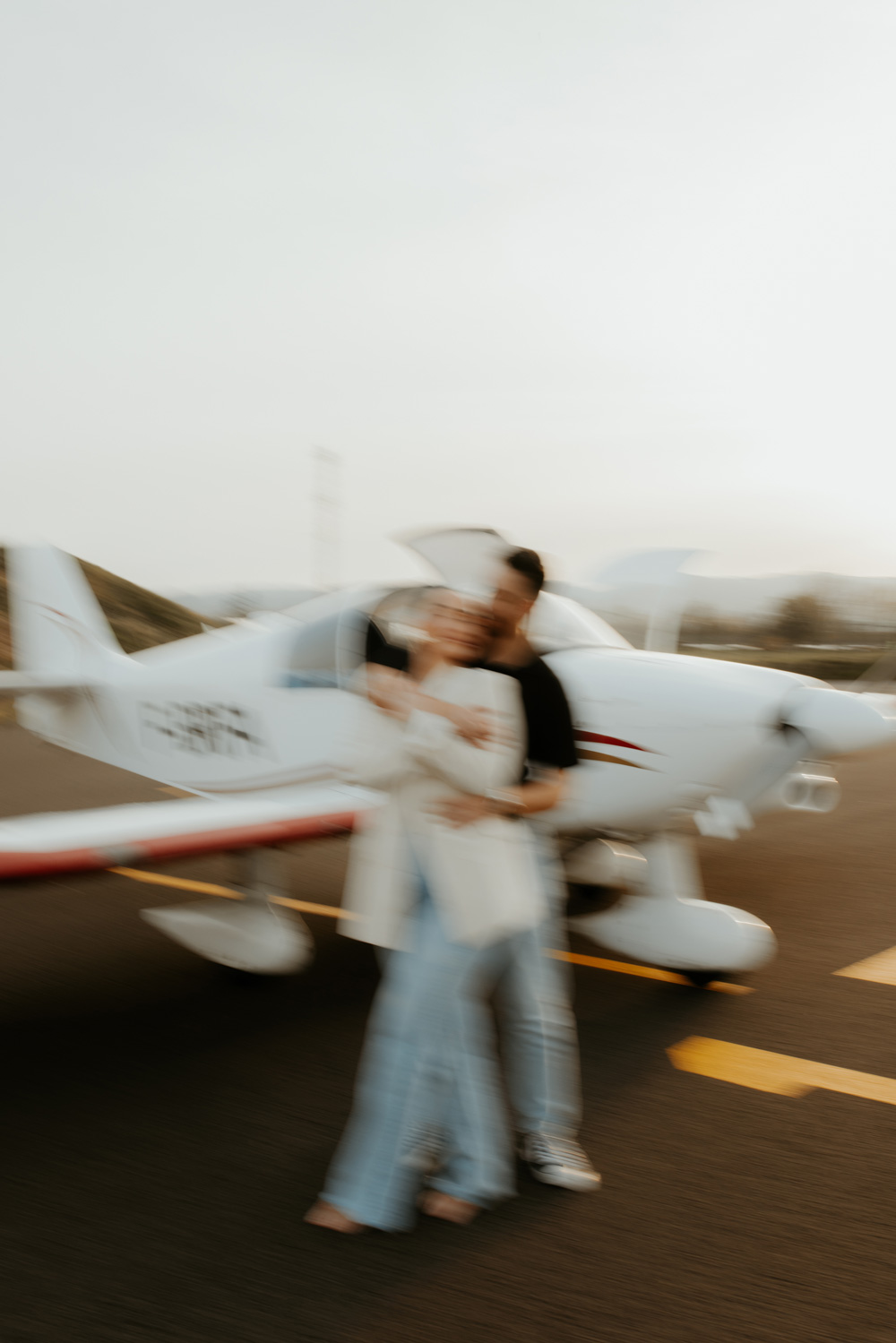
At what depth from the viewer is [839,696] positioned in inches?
138

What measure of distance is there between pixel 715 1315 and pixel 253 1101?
4.82 ft

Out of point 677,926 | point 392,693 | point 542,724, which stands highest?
point 392,693

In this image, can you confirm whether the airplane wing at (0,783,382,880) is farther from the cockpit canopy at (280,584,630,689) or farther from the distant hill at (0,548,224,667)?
the distant hill at (0,548,224,667)

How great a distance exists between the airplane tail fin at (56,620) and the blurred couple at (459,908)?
417 centimetres

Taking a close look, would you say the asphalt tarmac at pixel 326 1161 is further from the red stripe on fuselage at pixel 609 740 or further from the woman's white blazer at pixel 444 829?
the red stripe on fuselage at pixel 609 740

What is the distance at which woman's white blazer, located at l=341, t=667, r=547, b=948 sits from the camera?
198cm

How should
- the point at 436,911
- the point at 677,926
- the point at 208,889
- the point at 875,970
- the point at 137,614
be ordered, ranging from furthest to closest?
the point at 137,614, the point at 208,889, the point at 875,970, the point at 677,926, the point at 436,911

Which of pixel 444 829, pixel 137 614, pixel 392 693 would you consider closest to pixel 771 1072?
pixel 444 829

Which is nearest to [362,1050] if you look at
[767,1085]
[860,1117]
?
[767,1085]

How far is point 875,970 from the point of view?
3996mm

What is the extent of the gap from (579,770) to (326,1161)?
1.36 meters

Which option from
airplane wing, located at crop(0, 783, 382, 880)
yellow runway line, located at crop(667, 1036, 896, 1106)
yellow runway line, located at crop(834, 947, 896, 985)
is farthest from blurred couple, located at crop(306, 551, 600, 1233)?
yellow runway line, located at crop(834, 947, 896, 985)

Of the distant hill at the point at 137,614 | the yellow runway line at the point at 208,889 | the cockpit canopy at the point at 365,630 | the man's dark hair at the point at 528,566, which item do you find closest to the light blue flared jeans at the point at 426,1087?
the man's dark hair at the point at 528,566

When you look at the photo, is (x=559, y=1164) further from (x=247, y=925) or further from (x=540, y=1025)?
(x=247, y=925)
